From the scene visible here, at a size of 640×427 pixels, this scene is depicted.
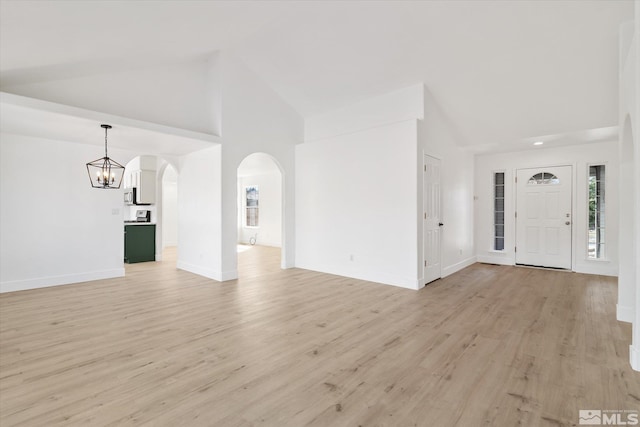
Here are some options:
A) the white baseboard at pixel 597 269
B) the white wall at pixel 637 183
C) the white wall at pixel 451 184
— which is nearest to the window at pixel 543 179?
the white wall at pixel 451 184

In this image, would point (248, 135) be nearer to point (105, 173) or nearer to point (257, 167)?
point (105, 173)

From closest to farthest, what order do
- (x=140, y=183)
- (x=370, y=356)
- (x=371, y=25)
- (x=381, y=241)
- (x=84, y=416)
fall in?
(x=84, y=416)
(x=370, y=356)
(x=371, y=25)
(x=381, y=241)
(x=140, y=183)

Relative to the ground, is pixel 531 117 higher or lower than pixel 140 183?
higher

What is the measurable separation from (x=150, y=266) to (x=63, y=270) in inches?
71.7

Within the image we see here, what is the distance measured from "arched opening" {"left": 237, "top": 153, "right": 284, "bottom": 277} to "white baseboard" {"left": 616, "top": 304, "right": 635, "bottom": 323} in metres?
7.26

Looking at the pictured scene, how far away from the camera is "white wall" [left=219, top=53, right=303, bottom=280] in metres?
5.41

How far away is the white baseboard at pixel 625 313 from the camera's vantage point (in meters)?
3.42

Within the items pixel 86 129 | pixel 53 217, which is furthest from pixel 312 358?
pixel 53 217

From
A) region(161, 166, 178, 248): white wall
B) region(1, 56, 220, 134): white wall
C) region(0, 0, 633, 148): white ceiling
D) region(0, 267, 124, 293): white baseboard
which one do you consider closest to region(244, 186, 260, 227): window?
region(161, 166, 178, 248): white wall

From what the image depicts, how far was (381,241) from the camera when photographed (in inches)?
206

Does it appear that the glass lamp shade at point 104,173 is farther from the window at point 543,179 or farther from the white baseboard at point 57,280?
the window at point 543,179

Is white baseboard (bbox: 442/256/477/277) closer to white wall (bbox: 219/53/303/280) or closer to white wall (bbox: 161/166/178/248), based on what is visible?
white wall (bbox: 219/53/303/280)

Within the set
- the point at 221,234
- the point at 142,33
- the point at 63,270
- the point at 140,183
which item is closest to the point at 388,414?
the point at 221,234

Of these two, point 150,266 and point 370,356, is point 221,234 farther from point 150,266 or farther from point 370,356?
point 370,356
